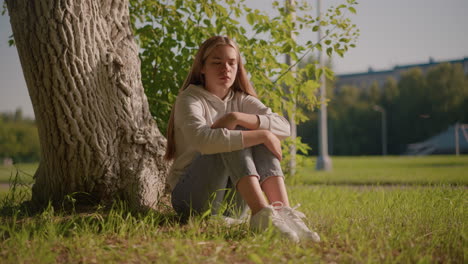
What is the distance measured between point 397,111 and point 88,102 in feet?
52.9

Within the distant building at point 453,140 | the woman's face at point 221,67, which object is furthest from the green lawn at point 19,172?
the distant building at point 453,140

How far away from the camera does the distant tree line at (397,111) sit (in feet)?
31.1

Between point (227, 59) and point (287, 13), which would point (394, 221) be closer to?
point (227, 59)

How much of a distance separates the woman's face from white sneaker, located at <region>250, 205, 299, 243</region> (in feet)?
2.93

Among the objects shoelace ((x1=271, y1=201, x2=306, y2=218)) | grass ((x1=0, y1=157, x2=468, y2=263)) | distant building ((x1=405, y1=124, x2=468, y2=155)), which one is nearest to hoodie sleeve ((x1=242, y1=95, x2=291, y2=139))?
shoelace ((x1=271, y1=201, x2=306, y2=218))

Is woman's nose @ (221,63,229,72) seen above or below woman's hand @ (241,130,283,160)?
above

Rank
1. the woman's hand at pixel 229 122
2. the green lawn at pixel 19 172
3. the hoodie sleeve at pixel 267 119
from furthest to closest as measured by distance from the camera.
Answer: the green lawn at pixel 19 172
the hoodie sleeve at pixel 267 119
the woman's hand at pixel 229 122

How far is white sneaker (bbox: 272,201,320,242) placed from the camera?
199cm

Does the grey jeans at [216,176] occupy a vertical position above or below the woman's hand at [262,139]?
below

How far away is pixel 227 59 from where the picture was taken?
2443 mm

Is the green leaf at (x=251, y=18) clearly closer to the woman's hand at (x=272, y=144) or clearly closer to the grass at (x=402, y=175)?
the woman's hand at (x=272, y=144)

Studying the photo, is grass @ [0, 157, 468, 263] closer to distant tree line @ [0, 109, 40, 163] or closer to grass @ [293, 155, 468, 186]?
grass @ [293, 155, 468, 186]

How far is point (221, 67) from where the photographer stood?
96.3 inches

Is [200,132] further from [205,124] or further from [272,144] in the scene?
[272,144]
